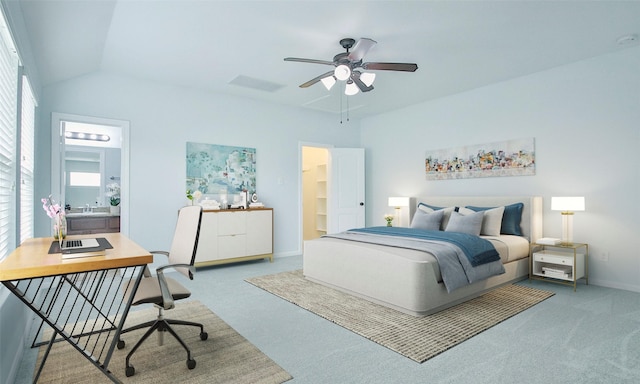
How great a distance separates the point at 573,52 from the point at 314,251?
368 centimetres

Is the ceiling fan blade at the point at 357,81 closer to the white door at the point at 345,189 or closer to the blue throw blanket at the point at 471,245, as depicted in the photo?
the blue throw blanket at the point at 471,245

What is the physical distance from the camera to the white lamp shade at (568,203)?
3.85 metres

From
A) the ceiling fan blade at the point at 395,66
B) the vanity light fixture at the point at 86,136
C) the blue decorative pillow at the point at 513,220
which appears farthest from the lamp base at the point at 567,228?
the vanity light fixture at the point at 86,136

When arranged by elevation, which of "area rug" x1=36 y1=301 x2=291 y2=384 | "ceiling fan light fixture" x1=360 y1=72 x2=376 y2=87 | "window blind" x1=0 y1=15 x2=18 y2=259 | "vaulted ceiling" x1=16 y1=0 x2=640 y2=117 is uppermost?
"vaulted ceiling" x1=16 y1=0 x2=640 y2=117

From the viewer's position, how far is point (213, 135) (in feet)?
17.6

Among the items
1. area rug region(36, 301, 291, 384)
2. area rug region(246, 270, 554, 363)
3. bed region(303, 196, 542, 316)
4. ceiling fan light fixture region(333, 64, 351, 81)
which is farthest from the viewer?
ceiling fan light fixture region(333, 64, 351, 81)

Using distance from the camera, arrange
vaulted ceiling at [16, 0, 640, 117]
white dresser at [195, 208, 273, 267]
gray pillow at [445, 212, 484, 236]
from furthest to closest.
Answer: white dresser at [195, 208, 273, 267]
gray pillow at [445, 212, 484, 236]
vaulted ceiling at [16, 0, 640, 117]

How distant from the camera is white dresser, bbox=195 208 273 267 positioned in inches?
194

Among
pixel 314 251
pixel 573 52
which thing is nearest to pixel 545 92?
pixel 573 52

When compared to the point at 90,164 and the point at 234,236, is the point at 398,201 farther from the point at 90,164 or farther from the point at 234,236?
the point at 90,164

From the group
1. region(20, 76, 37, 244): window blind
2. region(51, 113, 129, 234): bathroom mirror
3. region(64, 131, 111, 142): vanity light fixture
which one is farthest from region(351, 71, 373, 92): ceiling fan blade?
region(64, 131, 111, 142): vanity light fixture

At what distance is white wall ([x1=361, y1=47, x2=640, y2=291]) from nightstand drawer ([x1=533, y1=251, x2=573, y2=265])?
44 cm

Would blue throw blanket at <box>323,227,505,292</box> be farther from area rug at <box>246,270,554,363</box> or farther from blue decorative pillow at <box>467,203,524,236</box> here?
blue decorative pillow at <box>467,203,524,236</box>

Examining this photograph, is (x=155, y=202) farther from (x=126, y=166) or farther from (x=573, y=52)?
(x=573, y=52)
